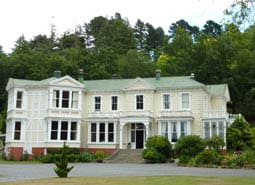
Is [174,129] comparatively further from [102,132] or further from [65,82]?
[65,82]

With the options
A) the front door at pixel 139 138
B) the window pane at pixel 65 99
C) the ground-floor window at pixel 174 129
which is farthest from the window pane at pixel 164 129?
the window pane at pixel 65 99

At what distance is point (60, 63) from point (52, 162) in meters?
31.9

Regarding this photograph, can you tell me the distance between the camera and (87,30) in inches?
4190

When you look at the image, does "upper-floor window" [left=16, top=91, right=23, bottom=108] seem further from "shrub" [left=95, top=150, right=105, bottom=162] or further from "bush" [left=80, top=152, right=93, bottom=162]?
"shrub" [left=95, top=150, right=105, bottom=162]

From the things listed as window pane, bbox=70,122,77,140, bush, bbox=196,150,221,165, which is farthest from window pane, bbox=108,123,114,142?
bush, bbox=196,150,221,165

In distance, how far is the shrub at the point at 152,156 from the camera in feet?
123

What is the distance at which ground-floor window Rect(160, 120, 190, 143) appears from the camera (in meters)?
43.4

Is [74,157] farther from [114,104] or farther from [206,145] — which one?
[206,145]

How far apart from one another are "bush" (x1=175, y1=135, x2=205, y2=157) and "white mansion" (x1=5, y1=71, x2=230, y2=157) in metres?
4.83

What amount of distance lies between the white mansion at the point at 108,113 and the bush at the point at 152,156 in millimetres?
5787

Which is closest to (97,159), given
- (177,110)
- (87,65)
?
(177,110)

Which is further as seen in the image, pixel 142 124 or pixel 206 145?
pixel 142 124

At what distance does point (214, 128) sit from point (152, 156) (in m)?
8.50

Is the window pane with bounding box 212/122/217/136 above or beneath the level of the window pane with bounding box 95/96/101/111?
beneath
